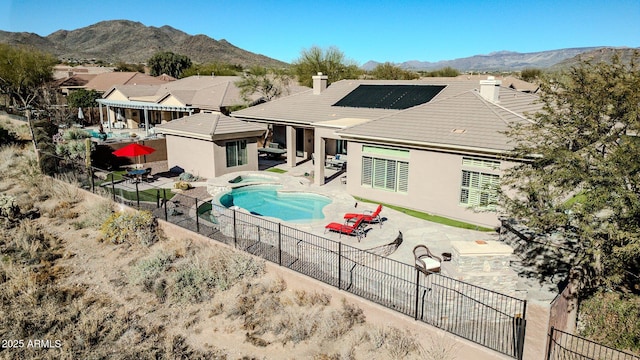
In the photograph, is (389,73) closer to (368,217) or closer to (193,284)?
(368,217)

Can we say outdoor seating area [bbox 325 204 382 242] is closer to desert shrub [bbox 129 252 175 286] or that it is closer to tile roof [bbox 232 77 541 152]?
tile roof [bbox 232 77 541 152]

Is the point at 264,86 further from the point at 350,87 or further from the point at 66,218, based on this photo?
the point at 66,218

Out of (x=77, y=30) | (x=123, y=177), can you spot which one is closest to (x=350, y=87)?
(x=123, y=177)

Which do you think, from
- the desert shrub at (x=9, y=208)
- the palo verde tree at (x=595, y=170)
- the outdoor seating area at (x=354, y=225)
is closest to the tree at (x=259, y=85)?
the desert shrub at (x=9, y=208)

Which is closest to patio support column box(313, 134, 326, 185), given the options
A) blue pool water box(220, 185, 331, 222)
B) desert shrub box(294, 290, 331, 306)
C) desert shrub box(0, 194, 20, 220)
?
blue pool water box(220, 185, 331, 222)

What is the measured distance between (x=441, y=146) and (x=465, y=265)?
721 centimetres

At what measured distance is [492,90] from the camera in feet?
70.7

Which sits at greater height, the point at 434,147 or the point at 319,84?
the point at 319,84

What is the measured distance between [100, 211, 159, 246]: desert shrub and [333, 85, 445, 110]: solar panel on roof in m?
15.6

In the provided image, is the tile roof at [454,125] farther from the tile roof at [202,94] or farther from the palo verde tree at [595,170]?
the tile roof at [202,94]

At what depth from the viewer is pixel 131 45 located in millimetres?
176250

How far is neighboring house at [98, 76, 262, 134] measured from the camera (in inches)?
1537

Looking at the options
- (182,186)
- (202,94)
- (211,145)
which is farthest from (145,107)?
(182,186)

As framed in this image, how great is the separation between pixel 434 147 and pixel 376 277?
823 centimetres
